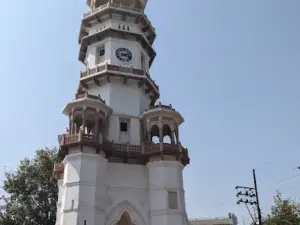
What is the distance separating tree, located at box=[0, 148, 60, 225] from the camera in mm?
37875

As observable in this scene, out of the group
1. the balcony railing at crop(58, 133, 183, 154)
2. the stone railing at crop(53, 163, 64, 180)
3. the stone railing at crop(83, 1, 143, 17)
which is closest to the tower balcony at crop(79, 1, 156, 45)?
the stone railing at crop(83, 1, 143, 17)

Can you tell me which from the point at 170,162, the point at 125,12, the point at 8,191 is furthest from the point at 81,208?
the point at 125,12

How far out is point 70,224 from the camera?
2514 centimetres

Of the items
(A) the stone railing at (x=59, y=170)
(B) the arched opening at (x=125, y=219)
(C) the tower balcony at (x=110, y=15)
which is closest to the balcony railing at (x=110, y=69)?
(C) the tower balcony at (x=110, y=15)

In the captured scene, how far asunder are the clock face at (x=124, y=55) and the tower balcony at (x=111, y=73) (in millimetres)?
1805

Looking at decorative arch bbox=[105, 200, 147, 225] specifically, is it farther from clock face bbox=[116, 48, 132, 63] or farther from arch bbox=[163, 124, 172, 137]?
clock face bbox=[116, 48, 132, 63]

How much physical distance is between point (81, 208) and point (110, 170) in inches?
178

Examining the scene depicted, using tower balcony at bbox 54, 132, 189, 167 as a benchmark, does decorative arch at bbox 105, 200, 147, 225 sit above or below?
below

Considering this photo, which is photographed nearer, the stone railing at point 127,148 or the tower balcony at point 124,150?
the tower balcony at point 124,150

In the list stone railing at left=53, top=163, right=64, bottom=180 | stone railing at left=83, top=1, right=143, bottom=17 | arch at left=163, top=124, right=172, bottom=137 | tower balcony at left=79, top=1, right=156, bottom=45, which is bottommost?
stone railing at left=53, top=163, right=64, bottom=180

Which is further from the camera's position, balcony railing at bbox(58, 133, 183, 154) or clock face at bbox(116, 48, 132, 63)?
clock face at bbox(116, 48, 132, 63)

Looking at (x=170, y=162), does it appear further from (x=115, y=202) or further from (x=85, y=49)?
(x=85, y=49)

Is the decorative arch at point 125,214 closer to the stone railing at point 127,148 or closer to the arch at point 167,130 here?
the stone railing at point 127,148

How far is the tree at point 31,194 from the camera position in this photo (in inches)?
1491
